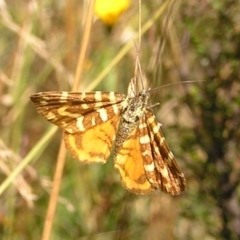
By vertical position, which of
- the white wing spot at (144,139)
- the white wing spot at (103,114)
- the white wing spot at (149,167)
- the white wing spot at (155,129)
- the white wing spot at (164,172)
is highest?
the white wing spot at (103,114)

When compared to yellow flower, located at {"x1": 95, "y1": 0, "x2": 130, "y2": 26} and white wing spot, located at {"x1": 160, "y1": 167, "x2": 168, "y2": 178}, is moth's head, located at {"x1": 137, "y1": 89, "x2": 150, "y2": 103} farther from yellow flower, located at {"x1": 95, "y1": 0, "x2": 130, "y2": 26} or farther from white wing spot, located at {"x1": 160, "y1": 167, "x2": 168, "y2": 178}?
yellow flower, located at {"x1": 95, "y1": 0, "x2": 130, "y2": 26}

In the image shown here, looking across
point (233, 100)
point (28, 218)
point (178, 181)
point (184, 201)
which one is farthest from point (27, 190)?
point (178, 181)

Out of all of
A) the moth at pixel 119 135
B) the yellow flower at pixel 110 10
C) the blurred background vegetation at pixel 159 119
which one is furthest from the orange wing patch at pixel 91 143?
the yellow flower at pixel 110 10

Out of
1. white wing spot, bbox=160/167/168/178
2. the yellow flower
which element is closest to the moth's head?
white wing spot, bbox=160/167/168/178

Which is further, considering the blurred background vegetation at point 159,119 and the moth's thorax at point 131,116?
the blurred background vegetation at point 159,119

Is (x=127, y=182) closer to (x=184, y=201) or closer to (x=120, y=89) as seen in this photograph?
(x=184, y=201)

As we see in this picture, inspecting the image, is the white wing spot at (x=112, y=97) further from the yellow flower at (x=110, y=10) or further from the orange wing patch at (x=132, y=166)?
the yellow flower at (x=110, y=10)

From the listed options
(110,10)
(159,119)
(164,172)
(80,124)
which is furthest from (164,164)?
(110,10)

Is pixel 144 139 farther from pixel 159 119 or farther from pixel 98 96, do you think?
pixel 159 119
